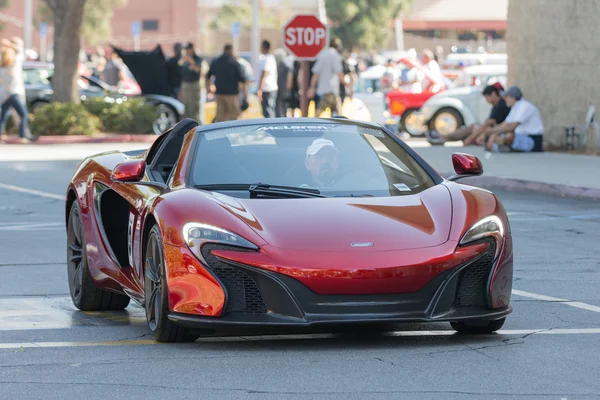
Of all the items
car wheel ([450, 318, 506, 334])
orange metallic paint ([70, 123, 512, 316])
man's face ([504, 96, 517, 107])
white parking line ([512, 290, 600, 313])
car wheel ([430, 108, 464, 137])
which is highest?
man's face ([504, 96, 517, 107])

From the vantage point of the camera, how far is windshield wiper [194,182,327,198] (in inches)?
306

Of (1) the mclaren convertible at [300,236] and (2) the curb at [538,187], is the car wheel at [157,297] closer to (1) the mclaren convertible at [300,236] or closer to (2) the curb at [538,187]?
(1) the mclaren convertible at [300,236]

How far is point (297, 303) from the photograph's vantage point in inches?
276

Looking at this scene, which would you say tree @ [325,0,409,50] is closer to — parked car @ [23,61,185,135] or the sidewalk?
parked car @ [23,61,185,135]

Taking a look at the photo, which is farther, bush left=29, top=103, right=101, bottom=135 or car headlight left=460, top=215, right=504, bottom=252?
bush left=29, top=103, right=101, bottom=135

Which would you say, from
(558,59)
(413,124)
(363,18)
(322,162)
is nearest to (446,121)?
(413,124)

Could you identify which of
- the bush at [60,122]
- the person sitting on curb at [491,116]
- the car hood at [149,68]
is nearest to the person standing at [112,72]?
the car hood at [149,68]

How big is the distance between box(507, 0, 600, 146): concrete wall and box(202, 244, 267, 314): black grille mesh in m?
17.5

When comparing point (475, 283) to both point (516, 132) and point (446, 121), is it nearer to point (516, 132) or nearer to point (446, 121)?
point (516, 132)

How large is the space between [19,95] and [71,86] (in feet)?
8.72

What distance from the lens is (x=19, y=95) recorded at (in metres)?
27.9

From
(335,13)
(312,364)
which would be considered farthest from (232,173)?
(335,13)

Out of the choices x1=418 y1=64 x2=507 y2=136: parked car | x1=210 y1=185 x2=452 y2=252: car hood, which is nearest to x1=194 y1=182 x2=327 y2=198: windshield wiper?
x1=210 y1=185 x2=452 y2=252: car hood

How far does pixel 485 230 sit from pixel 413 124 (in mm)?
24093
